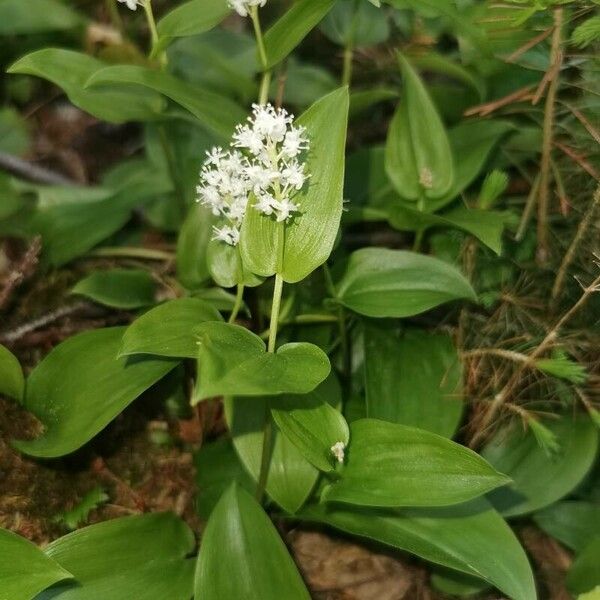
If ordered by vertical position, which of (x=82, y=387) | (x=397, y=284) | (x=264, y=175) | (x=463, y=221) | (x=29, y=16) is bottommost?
(x=82, y=387)

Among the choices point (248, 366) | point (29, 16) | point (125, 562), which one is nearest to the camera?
point (248, 366)

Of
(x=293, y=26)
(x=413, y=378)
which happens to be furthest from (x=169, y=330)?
(x=293, y=26)

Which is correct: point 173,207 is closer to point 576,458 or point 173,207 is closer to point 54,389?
point 54,389

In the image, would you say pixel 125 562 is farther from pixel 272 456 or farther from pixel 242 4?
pixel 242 4

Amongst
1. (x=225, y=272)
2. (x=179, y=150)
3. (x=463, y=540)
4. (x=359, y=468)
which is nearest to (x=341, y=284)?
(x=225, y=272)

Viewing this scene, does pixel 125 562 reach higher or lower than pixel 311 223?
lower

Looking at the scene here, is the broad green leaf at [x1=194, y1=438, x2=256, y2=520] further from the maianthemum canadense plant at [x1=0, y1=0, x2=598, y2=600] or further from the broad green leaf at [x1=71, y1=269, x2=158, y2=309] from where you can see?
the broad green leaf at [x1=71, y1=269, x2=158, y2=309]

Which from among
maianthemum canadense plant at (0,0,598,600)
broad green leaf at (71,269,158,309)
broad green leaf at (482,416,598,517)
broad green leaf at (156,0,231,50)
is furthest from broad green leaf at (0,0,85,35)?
broad green leaf at (482,416,598,517)

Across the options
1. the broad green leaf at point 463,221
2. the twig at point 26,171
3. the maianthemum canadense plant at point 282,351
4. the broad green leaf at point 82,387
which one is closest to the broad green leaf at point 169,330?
the maianthemum canadense plant at point 282,351
